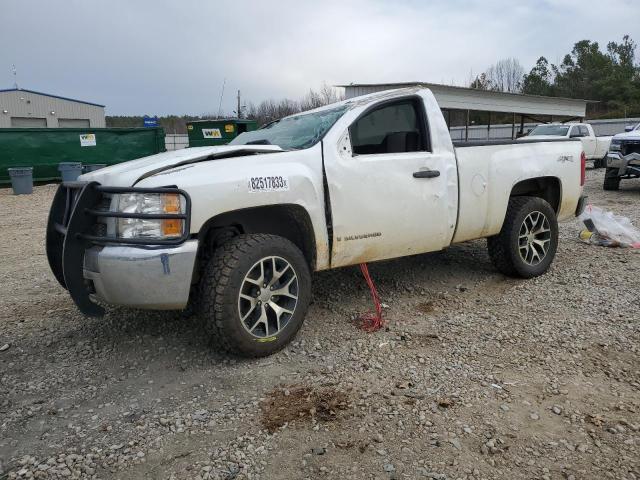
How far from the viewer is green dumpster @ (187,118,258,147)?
1886 centimetres

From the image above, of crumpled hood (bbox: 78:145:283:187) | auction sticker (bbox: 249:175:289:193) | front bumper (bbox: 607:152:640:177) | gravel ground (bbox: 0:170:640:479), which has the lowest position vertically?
gravel ground (bbox: 0:170:640:479)

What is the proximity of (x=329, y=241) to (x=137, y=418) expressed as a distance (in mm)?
1736

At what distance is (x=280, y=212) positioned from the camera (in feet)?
12.4

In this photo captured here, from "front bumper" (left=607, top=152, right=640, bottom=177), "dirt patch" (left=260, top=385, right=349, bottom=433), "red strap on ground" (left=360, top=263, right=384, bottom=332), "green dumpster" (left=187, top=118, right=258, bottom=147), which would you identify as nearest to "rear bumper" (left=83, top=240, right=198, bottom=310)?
"dirt patch" (left=260, top=385, right=349, bottom=433)

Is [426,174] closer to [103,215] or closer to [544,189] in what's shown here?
[544,189]

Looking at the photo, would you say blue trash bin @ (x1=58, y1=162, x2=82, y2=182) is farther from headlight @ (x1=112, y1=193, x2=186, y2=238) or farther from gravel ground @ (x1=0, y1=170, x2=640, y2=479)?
headlight @ (x1=112, y1=193, x2=186, y2=238)

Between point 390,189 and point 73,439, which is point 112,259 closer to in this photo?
point 73,439

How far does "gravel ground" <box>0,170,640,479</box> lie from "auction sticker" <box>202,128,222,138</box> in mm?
14972

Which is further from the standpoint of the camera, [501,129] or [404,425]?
[501,129]

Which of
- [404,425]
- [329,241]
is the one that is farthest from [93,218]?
[404,425]

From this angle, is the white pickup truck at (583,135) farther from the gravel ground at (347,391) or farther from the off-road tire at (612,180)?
the gravel ground at (347,391)

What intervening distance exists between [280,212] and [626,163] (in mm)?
11136

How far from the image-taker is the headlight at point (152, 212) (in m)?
3.07

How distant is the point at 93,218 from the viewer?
128 inches
